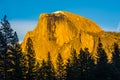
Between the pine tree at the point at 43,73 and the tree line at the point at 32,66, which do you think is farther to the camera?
the pine tree at the point at 43,73

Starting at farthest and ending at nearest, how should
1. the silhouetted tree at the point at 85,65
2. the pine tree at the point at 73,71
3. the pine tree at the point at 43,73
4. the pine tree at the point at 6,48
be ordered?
the pine tree at the point at 43,73 → the pine tree at the point at 73,71 → the silhouetted tree at the point at 85,65 → the pine tree at the point at 6,48

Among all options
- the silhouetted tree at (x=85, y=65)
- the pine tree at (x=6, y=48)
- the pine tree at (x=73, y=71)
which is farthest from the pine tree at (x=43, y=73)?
the pine tree at (x=6, y=48)

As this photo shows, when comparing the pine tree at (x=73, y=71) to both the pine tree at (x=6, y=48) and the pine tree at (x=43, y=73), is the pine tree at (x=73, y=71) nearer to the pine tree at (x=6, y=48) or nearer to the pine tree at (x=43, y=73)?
the pine tree at (x=43, y=73)

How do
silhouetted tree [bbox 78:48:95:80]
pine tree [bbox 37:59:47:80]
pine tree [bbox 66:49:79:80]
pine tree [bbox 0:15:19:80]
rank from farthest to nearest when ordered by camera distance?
pine tree [bbox 37:59:47:80], pine tree [bbox 66:49:79:80], silhouetted tree [bbox 78:48:95:80], pine tree [bbox 0:15:19:80]

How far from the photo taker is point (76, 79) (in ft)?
375

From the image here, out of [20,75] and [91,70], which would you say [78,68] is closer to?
[91,70]

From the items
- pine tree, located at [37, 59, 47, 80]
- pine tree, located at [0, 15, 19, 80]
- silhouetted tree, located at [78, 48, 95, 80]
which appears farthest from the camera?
pine tree, located at [37, 59, 47, 80]

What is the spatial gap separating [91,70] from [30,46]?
18.0 meters

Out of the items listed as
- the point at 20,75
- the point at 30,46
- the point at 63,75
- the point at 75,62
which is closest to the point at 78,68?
the point at 75,62

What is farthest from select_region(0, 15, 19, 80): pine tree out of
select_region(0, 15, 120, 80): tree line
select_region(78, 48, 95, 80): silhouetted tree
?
select_region(78, 48, 95, 80): silhouetted tree

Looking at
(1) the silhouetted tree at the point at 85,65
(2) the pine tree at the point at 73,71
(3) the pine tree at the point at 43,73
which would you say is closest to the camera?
(1) the silhouetted tree at the point at 85,65

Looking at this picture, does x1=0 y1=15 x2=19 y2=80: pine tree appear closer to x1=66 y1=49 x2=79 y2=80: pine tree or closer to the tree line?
the tree line

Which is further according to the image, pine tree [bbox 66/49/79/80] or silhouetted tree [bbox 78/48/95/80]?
pine tree [bbox 66/49/79/80]

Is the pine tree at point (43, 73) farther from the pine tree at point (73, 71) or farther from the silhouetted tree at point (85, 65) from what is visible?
the silhouetted tree at point (85, 65)
